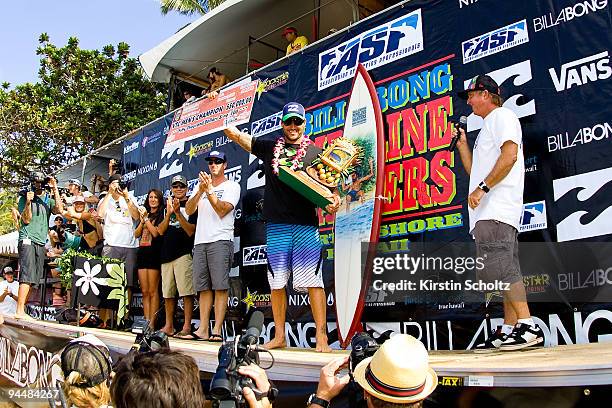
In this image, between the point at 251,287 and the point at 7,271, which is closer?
the point at 251,287

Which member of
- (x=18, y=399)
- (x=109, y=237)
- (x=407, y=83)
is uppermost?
(x=407, y=83)

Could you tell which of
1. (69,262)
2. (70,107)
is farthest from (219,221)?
(70,107)

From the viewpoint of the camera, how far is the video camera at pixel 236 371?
56.3 inches

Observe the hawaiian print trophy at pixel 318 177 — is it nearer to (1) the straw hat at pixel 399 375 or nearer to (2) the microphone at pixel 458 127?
(2) the microphone at pixel 458 127

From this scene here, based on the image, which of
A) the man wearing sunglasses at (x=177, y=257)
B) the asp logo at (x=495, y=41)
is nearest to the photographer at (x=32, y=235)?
the man wearing sunglasses at (x=177, y=257)

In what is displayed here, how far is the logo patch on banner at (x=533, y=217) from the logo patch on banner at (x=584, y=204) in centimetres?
9

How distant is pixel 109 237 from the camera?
6051 millimetres

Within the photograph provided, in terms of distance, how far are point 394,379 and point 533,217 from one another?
217 centimetres

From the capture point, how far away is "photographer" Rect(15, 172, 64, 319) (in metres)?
6.09

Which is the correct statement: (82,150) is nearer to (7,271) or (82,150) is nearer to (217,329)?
(7,271)

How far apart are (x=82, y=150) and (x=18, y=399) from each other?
1070 cm

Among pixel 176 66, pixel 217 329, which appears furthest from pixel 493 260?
pixel 176 66

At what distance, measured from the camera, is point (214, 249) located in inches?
183

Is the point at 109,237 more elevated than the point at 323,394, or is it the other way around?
the point at 109,237
